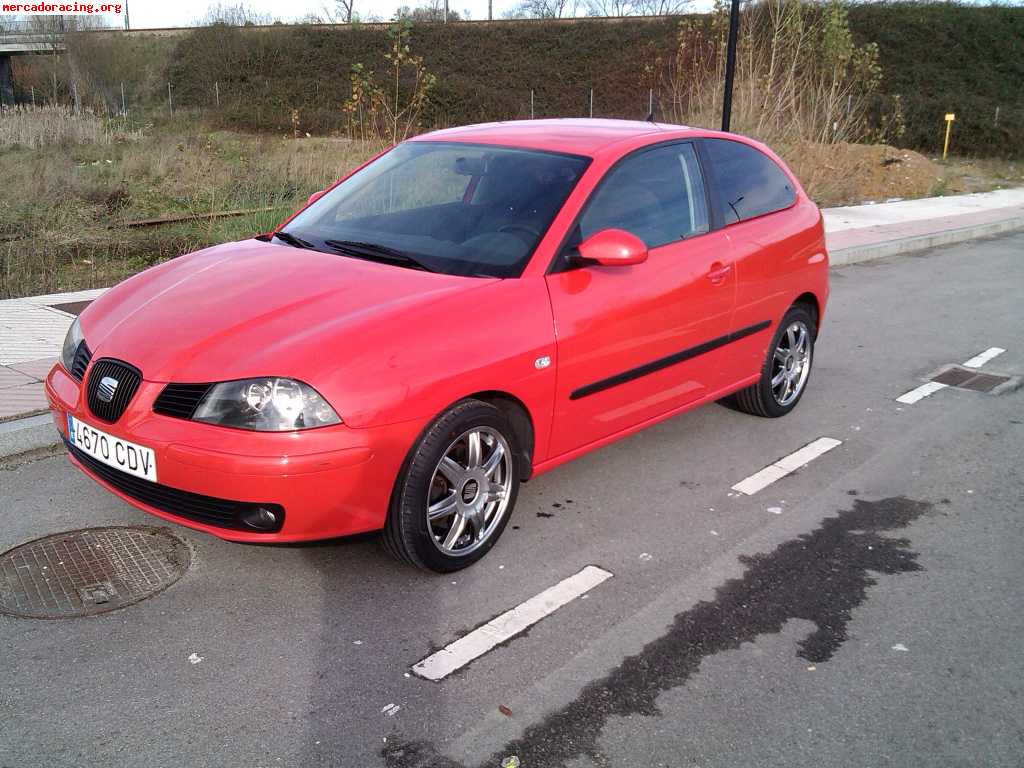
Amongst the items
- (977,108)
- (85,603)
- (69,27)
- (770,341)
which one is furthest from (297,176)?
(69,27)

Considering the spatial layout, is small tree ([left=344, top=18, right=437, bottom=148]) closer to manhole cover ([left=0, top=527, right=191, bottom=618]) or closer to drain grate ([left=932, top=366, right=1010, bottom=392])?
drain grate ([left=932, top=366, right=1010, bottom=392])

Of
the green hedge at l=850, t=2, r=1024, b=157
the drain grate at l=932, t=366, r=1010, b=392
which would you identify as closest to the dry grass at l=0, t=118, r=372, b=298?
the drain grate at l=932, t=366, r=1010, b=392

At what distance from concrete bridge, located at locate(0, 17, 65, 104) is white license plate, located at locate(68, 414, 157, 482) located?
4631 centimetres

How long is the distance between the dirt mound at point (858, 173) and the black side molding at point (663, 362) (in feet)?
42.6

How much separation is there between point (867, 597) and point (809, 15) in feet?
57.1

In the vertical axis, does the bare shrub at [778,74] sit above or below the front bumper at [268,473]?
above

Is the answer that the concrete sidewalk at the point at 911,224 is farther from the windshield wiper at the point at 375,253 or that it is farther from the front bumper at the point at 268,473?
the front bumper at the point at 268,473

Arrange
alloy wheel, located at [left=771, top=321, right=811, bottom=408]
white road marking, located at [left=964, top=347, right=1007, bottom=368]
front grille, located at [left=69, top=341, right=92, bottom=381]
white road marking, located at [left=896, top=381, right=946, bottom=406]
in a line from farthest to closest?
white road marking, located at [left=964, top=347, right=1007, bottom=368], white road marking, located at [left=896, top=381, right=946, bottom=406], alloy wheel, located at [left=771, top=321, right=811, bottom=408], front grille, located at [left=69, top=341, right=92, bottom=381]

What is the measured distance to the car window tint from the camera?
4406 mm

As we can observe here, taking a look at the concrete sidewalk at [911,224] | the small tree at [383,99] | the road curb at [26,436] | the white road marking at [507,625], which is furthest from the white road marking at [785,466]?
the small tree at [383,99]

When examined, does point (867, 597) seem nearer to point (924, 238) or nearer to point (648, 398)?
point (648, 398)

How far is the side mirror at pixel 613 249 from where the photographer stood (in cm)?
406

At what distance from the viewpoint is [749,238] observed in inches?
205

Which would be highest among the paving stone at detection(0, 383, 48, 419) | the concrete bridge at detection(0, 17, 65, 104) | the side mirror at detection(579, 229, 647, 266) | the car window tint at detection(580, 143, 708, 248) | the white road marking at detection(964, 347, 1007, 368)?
the concrete bridge at detection(0, 17, 65, 104)
